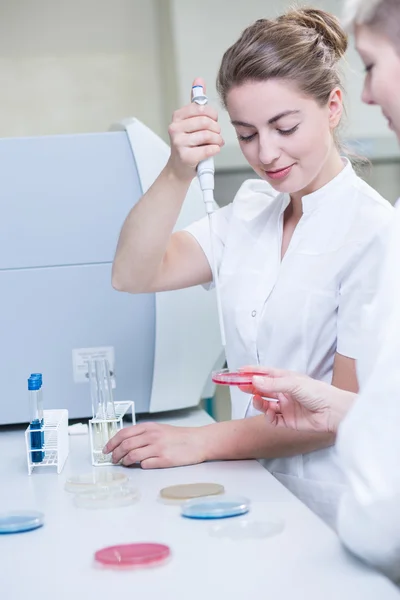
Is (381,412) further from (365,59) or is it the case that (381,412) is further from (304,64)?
(304,64)

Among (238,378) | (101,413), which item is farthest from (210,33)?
(238,378)

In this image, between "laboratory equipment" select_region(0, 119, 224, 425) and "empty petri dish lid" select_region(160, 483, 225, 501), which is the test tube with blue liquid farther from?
"laboratory equipment" select_region(0, 119, 224, 425)

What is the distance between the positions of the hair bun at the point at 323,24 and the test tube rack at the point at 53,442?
0.77 meters

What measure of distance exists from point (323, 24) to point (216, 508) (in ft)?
2.85

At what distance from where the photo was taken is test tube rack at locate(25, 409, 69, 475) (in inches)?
46.5

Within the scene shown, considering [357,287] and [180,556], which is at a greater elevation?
[357,287]

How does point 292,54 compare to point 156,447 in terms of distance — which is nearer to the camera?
point 156,447

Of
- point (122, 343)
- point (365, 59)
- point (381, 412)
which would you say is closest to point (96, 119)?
A: point (122, 343)

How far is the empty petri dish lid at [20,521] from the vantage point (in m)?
0.89

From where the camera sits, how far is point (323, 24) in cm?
136

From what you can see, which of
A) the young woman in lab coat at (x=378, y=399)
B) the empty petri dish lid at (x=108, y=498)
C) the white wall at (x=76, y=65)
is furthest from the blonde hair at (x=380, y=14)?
the white wall at (x=76, y=65)

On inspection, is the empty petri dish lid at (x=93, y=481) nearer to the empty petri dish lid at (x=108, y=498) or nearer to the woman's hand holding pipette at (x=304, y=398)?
the empty petri dish lid at (x=108, y=498)

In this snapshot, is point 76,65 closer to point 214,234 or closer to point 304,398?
point 214,234

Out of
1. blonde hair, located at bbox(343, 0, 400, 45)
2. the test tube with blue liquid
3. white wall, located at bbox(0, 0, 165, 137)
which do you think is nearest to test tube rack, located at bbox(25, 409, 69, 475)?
the test tube with blue liquid
